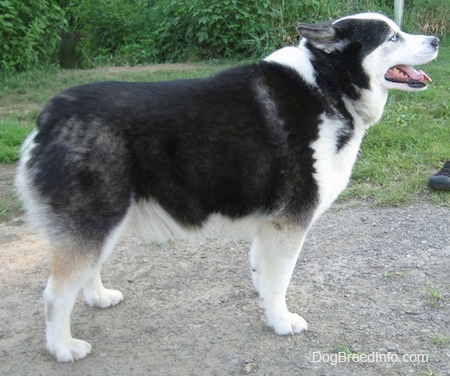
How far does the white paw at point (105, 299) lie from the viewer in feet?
12.6

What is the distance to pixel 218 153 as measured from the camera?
3287 mm

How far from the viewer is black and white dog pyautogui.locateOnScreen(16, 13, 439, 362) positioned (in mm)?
3090

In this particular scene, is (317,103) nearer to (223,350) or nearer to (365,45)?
(365,45)

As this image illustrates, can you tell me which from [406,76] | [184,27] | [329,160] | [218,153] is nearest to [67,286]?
[218,153]

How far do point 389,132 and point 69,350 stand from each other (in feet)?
14.3

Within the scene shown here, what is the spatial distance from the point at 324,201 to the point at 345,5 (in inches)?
329

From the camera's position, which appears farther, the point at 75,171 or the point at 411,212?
the point at 411,212

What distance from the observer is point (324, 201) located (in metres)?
3.51

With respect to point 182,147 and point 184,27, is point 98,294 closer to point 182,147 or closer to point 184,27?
point 182,147

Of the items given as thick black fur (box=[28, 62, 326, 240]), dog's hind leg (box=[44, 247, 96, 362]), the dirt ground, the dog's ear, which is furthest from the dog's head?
dog's hind leg (box=[44, 247, 96, 362])

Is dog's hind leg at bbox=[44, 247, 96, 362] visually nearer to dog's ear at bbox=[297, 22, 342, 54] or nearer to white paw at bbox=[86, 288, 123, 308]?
white paw at bbox=[86, 288, 123, 308]

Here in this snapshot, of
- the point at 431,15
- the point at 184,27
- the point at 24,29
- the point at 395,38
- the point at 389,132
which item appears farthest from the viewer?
the point at 431,15

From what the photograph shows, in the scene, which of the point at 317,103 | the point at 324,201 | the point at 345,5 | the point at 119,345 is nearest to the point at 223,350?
the point at 119,345

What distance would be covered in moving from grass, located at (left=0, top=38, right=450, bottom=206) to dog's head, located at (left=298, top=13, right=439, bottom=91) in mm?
1893
